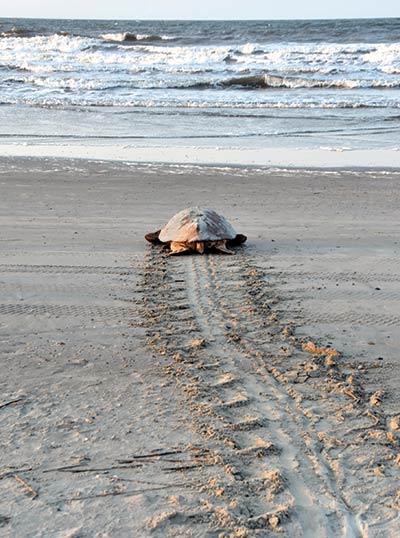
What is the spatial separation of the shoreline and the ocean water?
676 mm

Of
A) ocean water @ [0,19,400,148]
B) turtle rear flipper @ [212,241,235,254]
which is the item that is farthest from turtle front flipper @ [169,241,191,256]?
ocean water @ [0,19,400,148]

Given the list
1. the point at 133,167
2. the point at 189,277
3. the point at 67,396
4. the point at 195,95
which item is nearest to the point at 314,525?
the point at 67,396

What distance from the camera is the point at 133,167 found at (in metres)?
9.98

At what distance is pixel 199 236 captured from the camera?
619 centimetres

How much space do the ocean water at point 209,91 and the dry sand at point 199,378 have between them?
6.06 meters

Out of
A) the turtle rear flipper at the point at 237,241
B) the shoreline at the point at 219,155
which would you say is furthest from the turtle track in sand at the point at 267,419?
the shoreline at the point at 219,155

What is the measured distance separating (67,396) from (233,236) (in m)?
2.87

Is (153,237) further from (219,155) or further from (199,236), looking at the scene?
(219,155)

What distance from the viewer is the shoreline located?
10.3 metres

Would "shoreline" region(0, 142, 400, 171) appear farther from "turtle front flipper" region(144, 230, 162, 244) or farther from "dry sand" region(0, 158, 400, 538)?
"turtle front flipper" region(144, 230, 162, 244)

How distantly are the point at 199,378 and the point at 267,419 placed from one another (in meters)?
0.56

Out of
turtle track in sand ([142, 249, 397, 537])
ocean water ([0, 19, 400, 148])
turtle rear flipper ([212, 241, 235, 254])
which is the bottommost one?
turtle track in sand ([142, 249, 397, 537])

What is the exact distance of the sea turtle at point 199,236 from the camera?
20.4ft

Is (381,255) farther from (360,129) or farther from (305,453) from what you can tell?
(360,129)
